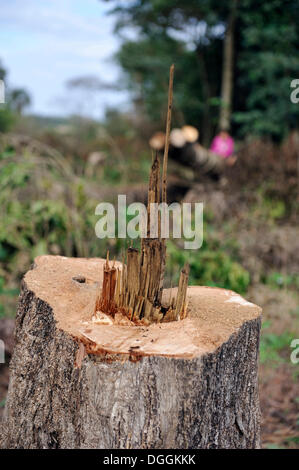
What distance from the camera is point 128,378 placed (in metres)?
1.59

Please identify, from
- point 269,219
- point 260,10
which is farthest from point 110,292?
point 260,10

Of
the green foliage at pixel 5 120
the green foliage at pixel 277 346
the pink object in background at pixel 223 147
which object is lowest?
the green foliage at pixel 277 346

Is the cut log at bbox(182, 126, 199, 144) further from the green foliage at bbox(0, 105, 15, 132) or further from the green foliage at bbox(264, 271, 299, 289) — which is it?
the green foliage at bbox(0, 105, 15, 132)

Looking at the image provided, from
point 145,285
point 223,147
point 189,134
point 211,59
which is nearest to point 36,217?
point 145,285

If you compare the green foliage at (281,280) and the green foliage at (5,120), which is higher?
the green foliage at (5,120)

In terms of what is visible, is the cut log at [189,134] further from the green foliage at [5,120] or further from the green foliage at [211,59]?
the green foliage at [5,120]

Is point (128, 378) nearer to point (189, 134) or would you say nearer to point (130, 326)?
point (130, 326)

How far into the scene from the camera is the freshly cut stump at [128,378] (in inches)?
62.7

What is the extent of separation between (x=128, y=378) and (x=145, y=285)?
402mm

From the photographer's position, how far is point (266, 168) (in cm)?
612

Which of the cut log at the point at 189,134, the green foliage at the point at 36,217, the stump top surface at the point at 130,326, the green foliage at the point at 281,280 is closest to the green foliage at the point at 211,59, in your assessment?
the cut log at the point at 189,134

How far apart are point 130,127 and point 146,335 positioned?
13168mm

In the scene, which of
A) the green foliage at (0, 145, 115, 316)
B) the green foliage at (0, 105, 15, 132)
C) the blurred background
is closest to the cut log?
the blurred background

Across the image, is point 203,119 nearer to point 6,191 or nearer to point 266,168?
point 266,168
